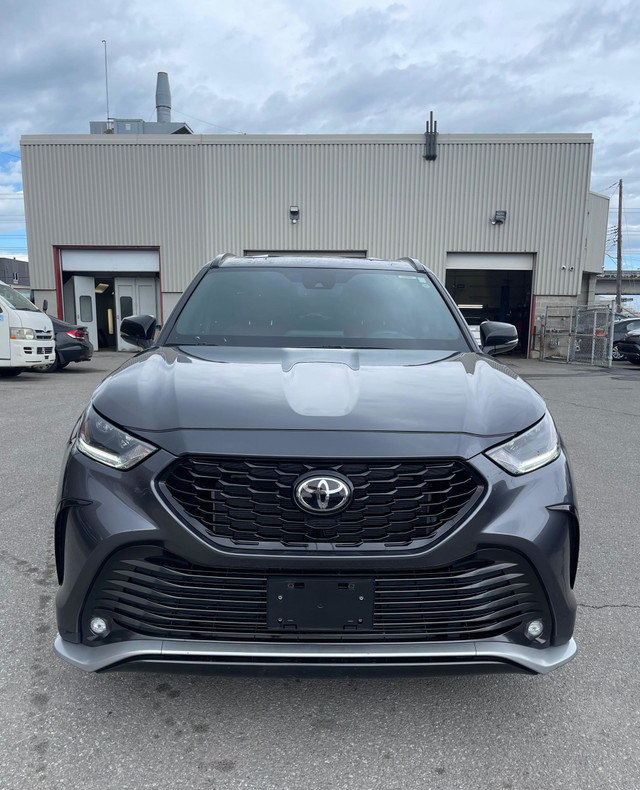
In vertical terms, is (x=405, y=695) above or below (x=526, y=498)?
below

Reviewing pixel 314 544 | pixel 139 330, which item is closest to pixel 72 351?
pixel 139 330

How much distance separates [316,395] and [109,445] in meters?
0.67

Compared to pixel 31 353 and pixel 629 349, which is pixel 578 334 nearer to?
pixel 629 349

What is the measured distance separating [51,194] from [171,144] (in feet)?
14.4

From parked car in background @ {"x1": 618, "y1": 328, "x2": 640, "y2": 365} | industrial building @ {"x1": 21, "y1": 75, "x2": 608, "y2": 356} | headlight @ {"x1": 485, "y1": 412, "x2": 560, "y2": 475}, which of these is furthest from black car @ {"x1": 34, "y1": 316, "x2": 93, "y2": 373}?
parked car in background @ {"x1": 618, "y1": 328, "x2": 640, "y2": 365}

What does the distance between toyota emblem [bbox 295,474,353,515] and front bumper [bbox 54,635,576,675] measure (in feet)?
1.29

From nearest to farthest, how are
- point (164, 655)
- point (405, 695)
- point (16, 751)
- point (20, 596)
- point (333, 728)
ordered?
point (164, 655)
point (16, 751)
point (333, 728)
point (405, 695)
point (20, 596)

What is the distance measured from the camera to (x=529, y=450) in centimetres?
182

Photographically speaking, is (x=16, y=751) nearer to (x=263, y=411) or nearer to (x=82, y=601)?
(x=82, y=601)

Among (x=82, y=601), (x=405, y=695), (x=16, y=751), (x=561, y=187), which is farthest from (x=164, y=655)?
(x=561, y=187)

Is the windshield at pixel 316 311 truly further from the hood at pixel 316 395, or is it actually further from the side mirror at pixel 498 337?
the hood at pixel 316 395

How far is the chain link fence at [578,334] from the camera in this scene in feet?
56.9

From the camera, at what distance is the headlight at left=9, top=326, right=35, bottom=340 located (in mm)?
10359

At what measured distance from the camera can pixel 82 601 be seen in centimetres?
169
